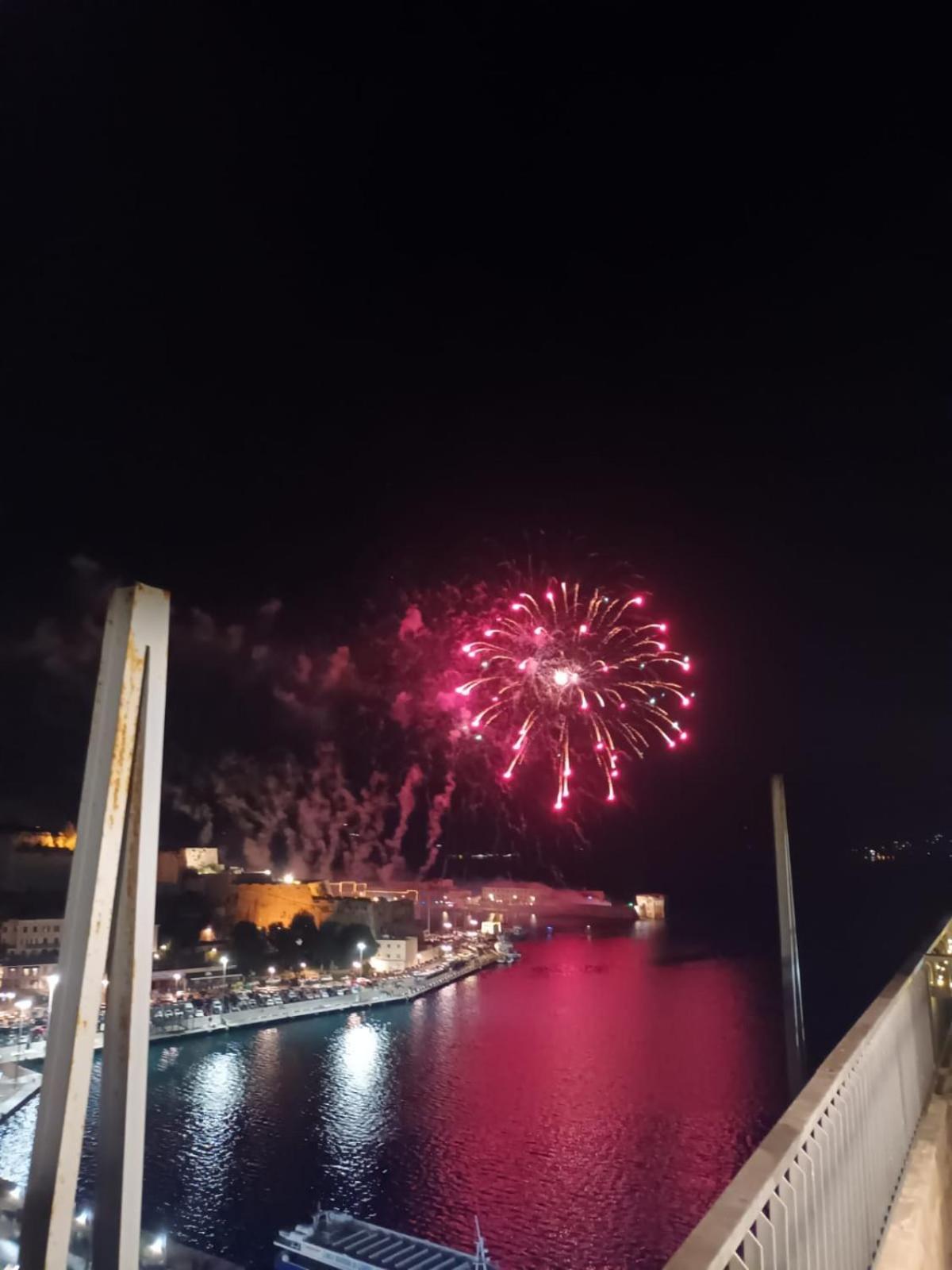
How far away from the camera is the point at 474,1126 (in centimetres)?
1717

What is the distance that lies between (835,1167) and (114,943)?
155 centimetres

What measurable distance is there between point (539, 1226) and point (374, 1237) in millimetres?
2388

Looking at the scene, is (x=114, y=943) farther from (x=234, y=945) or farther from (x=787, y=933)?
(x=234, y=945)

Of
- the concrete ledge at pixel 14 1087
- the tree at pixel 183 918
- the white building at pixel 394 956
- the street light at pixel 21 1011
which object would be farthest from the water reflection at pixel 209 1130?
the white building at pixel 394 956

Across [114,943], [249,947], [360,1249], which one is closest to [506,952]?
[249,947]

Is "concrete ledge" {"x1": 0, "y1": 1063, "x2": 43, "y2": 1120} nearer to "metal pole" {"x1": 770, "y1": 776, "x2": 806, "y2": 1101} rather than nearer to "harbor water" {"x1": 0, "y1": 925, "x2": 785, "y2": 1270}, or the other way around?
"harbor water" {"x1": 0, "y1": 925, "x2": 785, "y2": 1270}

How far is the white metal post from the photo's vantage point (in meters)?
1.50

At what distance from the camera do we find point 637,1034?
80.9 ft

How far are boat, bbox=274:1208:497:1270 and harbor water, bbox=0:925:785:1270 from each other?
1.39 feet

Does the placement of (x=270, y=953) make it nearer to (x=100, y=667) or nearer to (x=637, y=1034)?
(x=637, y=1034)

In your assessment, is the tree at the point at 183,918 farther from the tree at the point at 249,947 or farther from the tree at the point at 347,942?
the tree at the point at 347,942

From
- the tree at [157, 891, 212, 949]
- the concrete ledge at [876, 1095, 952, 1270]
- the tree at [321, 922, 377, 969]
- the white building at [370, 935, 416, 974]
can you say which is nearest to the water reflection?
the tree at [157, 891, 212, 949]

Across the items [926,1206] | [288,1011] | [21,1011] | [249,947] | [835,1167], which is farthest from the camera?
[249,947]

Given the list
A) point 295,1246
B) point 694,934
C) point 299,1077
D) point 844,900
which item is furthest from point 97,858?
point 844,900
